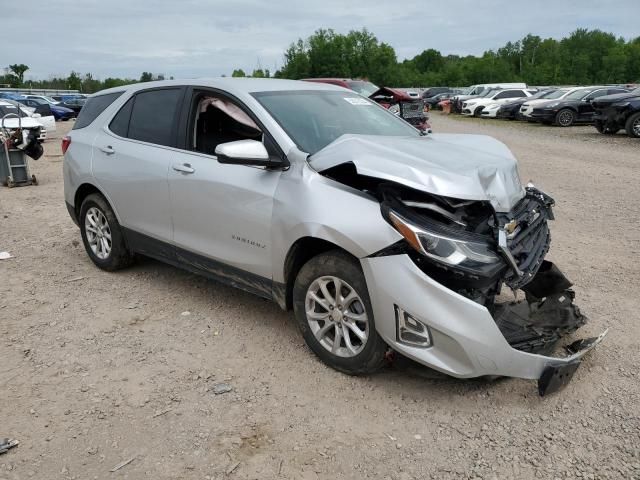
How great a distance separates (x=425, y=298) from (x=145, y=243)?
8.98ft

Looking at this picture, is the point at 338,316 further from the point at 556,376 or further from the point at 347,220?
the point at 556,376

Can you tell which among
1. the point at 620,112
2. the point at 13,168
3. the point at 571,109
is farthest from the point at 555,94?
the point at 13,168

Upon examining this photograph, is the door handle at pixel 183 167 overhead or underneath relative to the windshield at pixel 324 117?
underneath

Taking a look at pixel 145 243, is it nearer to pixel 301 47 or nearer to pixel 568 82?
pixel 301 47

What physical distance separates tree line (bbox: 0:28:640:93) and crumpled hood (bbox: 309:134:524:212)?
70.4 metres

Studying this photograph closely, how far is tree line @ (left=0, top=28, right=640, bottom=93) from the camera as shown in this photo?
77.0 meters

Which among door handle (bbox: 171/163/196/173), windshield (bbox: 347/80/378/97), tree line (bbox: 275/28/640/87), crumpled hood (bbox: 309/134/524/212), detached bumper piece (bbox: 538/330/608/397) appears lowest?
detached bumper piece (bbox: 538/330/608/397)

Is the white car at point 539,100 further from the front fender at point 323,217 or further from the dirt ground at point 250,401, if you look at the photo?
the front fender at point 323,217

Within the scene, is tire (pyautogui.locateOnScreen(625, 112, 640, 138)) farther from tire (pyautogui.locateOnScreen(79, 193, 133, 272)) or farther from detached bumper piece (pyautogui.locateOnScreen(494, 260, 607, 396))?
tire (pyautogui.locateOnScreen(79, 193, 133, 272))

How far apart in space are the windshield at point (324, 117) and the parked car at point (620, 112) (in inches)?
524

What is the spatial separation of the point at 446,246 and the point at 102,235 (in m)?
3.59

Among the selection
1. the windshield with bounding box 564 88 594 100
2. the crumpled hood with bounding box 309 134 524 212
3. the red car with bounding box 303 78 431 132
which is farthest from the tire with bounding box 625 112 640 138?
the crumpled hood with bounding box 309 134 524 212

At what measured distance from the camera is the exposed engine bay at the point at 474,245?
2.89 m

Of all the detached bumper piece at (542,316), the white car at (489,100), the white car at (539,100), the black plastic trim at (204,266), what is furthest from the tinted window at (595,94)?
the black plastic trim at (204,266)
